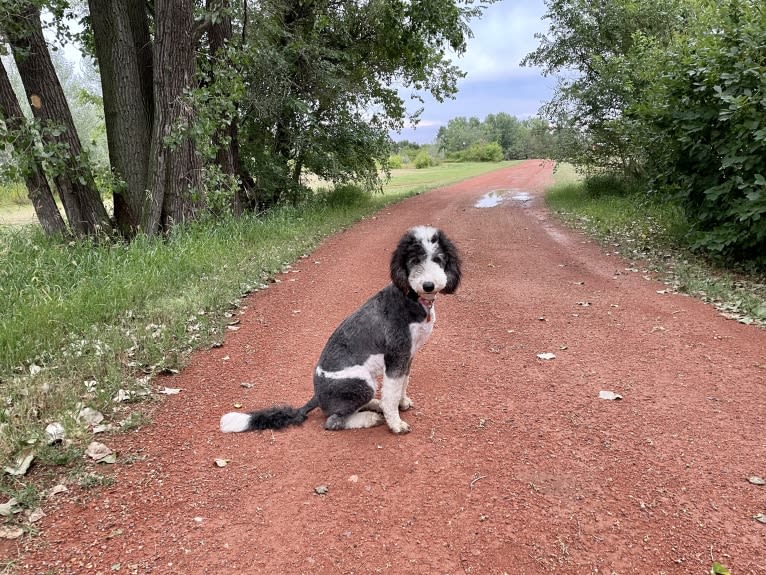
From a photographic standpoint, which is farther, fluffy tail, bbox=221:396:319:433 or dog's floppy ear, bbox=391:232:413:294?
fluffy tail, bbox=221:396:319:433

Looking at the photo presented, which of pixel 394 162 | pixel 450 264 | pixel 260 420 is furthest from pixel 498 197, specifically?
pixel 260 420

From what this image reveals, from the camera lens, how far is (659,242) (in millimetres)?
10430

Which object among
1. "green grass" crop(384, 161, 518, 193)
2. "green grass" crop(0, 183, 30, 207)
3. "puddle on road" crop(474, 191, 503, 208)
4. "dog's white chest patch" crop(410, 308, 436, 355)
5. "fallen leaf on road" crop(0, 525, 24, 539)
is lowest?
"fallen leaf on road" crop(0, 525, 24, 539)

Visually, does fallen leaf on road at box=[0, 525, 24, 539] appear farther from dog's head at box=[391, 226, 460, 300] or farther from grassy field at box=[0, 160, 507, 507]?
dog's head at box=[391, 226, 460, 300]

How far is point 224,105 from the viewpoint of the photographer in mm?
9445

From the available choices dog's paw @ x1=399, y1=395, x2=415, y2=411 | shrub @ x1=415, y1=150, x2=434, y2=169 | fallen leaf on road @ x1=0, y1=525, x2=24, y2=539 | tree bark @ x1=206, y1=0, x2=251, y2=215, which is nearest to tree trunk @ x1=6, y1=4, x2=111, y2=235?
tree bark @ x1=206, y1=0, x2=251, y2=215

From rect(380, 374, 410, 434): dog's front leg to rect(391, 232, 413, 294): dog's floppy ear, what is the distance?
0.72 meters

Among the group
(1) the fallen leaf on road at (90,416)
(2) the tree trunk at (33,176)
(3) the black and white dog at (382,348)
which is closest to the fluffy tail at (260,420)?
(3) the black and white dog at (382,348)

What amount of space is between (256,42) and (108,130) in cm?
479

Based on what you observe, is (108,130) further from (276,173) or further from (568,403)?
(568,403)

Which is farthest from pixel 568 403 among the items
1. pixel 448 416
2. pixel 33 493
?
pixel 33 493

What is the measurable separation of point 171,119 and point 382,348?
299 inches

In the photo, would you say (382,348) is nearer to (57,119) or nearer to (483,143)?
(57,119)

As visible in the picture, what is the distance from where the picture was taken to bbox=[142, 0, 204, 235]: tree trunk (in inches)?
353
